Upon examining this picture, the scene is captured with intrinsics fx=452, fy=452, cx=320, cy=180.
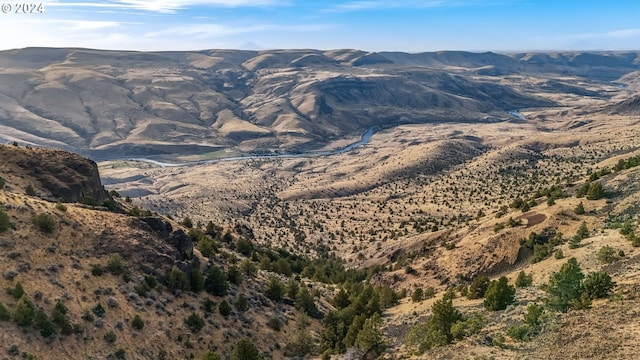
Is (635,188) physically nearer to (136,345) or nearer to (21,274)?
(136,345)

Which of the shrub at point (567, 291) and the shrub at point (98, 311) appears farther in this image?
the shrub at point (98, 311)

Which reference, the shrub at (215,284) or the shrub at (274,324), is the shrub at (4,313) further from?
the shrub at (274,324)

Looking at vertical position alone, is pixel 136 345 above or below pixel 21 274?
below

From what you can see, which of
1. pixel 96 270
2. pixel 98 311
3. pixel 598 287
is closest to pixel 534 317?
pixel 598 287

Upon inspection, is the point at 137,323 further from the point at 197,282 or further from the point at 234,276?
the point at 234,276

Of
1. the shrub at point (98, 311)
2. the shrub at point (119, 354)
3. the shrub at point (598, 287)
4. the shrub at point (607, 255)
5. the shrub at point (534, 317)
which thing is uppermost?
the shrub at point (598, 287)

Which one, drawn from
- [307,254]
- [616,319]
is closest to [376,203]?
[307,254]

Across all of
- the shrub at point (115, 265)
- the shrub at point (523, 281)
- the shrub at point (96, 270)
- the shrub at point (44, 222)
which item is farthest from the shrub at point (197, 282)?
the shrub at point (523, 281)
